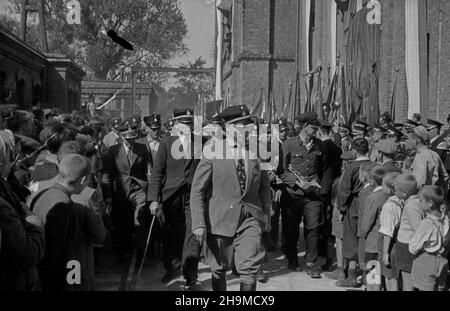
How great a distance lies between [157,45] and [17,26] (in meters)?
26.0

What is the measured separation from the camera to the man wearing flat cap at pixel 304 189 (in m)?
7.34

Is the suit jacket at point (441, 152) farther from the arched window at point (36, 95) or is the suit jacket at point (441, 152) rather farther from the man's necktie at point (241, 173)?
the arched window at point (36, 95)

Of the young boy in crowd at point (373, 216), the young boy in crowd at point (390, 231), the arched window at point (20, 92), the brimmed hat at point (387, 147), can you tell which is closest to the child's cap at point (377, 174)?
the young boy in crowd at point (373, 216)

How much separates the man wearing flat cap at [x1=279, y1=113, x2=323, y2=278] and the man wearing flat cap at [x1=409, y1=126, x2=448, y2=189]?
1221 millimetres

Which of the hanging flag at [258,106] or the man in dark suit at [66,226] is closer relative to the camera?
the man in dark suit at [66,226]

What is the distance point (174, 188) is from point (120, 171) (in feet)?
3.70

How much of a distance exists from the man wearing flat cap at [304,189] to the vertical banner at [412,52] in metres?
5.87

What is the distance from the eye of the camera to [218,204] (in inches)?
204

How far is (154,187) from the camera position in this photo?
6.85 metres

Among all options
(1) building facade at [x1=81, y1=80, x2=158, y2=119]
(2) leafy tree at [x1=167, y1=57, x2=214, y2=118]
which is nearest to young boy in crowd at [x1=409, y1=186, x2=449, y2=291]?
(1) building facade at [x1=81, y1=80, x2=158, y2=119]

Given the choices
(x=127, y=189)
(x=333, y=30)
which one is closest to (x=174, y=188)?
(x=127, y=189)

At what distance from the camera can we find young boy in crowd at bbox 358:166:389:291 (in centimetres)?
575

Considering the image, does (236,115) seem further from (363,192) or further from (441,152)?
(441,152)
